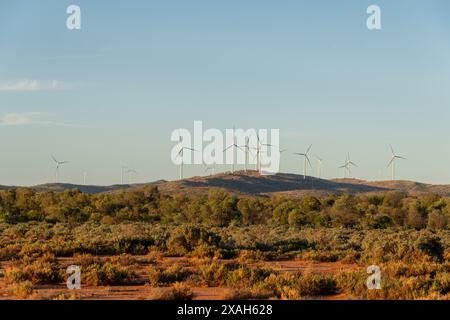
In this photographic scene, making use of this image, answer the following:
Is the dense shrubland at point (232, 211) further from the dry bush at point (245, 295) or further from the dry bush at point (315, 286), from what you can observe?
the dry bush at point (245, 295)

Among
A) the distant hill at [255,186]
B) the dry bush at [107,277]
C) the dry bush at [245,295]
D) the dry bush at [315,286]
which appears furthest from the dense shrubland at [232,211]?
the distant hill at [255,186]

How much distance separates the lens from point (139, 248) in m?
29.0

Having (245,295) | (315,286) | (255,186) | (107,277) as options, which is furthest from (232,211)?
(255,186)

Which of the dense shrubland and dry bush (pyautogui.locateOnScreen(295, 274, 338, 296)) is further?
the dense shrubland

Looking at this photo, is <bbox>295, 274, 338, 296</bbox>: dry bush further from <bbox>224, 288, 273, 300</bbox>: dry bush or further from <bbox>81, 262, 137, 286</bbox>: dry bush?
<bbox>81, 262, 137, 286</bbox>: dry bush

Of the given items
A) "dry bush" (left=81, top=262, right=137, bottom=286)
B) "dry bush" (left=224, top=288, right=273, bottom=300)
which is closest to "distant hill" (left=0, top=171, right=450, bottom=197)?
"dry bush" (left=81, top=262, right=137, bottom=286)

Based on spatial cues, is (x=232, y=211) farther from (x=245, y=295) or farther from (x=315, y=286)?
(x=245, y=295)

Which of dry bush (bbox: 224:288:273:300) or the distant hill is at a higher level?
dry bush (bbox: 224:288:273:300)

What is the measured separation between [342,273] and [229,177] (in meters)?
161

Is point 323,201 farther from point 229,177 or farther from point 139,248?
point 229,177

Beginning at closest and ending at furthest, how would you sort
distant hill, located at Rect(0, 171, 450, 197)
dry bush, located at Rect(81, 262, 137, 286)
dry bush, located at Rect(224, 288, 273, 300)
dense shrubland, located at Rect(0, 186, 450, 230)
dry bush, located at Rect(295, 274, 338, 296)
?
dry bush, located at Rect(224, 288, 273, 300), dry bush, located at Rect(295, 274, 338, 296), dry bush, located at Rect(81, 262, 137, 286), dense shrubland, located at Rect(0, 186, 450, 230), distant hill, located at Rect(0, 171, 450, 197)

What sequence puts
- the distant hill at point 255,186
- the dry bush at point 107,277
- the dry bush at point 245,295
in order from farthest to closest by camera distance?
the distant hill at point 255,186 → the dry bush at point 107,277 → the dry bush at point 245,295

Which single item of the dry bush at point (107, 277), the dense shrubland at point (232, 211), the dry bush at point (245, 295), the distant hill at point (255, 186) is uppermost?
the dry bush at point (245, 295)

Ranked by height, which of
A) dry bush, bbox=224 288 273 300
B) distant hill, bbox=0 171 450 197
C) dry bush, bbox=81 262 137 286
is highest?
dry bush, bbox=224 288 273 300
